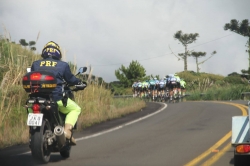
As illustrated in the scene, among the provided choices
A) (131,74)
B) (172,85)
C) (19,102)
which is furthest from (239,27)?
(19,102)

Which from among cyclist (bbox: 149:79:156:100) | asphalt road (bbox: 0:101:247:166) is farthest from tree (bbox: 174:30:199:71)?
asphalt road (bbox: 0:101:247:166)

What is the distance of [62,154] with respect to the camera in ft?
34.2

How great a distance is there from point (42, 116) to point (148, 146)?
3.84 metres

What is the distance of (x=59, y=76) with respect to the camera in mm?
9828

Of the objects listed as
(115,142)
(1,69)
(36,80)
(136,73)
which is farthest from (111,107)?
(136,73)

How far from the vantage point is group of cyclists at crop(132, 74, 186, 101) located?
125ft

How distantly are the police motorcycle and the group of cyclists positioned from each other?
28647 millimetres

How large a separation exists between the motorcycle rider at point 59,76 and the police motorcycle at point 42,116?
9.1 inches

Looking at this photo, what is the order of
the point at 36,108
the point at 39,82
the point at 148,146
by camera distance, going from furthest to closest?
the point at 148,146 < the point at 39,82 < the point at 36,108

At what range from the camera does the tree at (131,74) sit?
6838 cm

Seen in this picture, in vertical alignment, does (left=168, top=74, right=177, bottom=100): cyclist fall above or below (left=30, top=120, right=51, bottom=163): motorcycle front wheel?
above

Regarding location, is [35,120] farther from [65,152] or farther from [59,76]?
[65,152]

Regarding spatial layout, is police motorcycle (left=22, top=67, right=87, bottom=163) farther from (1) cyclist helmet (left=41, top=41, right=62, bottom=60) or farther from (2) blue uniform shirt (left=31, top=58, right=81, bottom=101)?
(1) cyclist helmet (left=41, top=41, right=62, bottom=60)

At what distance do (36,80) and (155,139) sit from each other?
17.0ft
